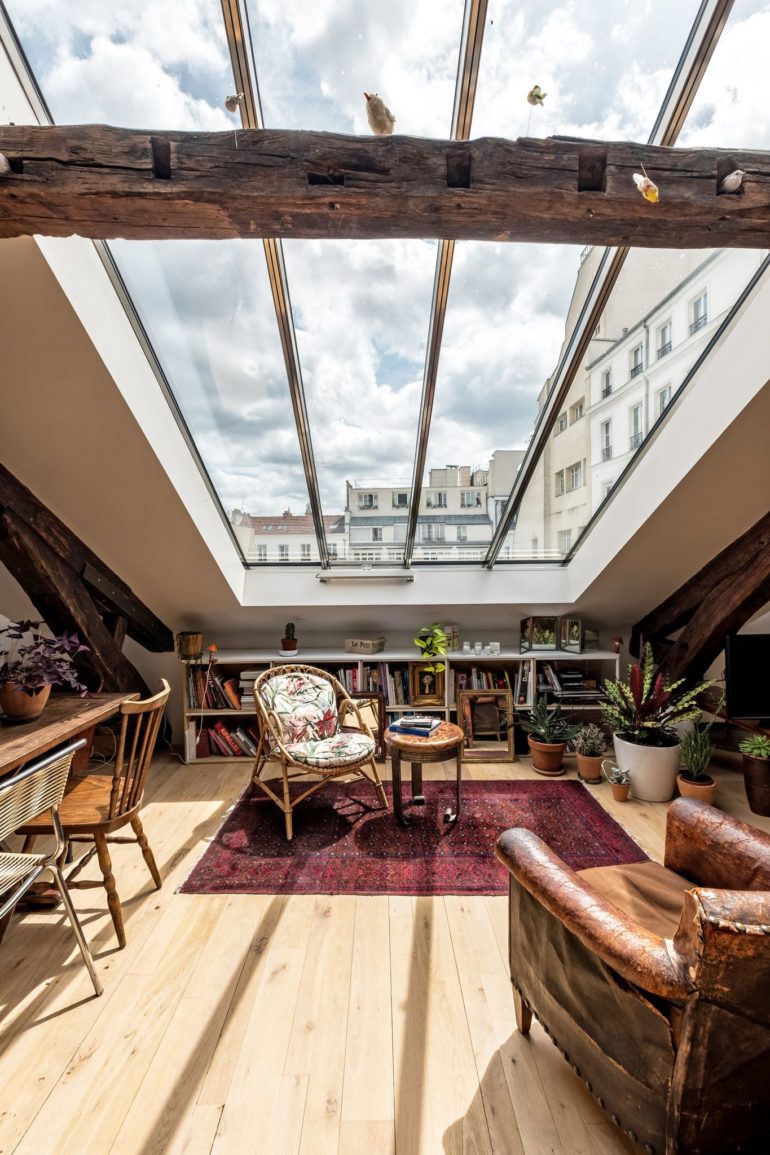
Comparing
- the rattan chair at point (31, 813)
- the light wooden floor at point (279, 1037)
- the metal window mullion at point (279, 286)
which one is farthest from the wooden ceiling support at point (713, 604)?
the rattan chair at point (31, 813)

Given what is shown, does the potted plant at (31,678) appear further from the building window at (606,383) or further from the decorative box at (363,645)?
the building window at (606,383)

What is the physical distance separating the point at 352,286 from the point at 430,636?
273 centimetres

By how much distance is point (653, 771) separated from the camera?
377 centimetres

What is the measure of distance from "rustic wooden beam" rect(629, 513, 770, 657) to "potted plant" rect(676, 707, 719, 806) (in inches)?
41.0

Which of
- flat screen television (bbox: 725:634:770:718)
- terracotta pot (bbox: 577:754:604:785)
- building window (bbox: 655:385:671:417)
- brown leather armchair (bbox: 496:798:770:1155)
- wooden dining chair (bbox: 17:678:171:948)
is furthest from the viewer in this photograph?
terracotta pot (bbox: 577:754:604:785)

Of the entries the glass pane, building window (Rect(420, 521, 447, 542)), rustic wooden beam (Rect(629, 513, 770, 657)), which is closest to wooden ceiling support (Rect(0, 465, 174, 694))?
the glass pane

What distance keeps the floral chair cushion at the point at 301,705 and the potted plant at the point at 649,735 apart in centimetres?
198

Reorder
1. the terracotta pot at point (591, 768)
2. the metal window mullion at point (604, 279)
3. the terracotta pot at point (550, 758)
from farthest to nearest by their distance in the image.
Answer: the terracotta pot at point (550, 758) → the terracotta pot at point (591, 768) → the metal window mullion at point (604, 279)

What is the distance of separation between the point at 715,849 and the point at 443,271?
253 centimetres

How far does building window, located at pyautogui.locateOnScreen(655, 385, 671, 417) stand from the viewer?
3.21m

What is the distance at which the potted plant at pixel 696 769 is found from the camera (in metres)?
3.63

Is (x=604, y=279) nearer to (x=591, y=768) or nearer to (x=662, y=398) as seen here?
(x=662, y=398)

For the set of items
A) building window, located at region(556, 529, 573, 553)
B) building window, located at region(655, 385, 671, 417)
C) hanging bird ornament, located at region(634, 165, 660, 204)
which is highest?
hanging bird ornament, located at region(634, 165, 660, 204)

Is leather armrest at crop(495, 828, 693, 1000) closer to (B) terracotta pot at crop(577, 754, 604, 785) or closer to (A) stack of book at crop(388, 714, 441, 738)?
(A) stack of book at crop(388, 714, 441, 738)
